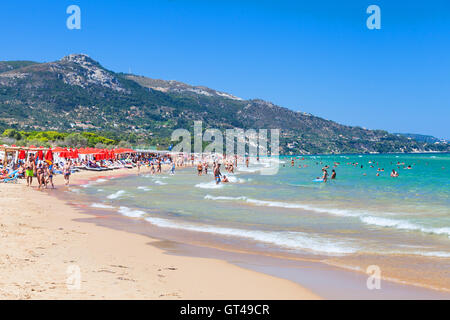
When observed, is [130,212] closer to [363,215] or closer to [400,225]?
[363,215]

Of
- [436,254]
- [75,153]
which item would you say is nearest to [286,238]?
[436,254]

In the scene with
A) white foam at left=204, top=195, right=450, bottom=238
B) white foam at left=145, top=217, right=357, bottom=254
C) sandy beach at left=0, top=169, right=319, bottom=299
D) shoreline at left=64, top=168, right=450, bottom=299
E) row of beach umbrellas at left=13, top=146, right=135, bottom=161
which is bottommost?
white foam at left=204, top=195, right=450, bottom=238

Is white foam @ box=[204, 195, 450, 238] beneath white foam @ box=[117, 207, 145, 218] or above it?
beneath

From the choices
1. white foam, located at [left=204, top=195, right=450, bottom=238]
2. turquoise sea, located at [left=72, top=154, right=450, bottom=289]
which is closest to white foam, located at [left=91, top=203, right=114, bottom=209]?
turquoise sea, located at [left=72, top=154, right=450, bottom=289]

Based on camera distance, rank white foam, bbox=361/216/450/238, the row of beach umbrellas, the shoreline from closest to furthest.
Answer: the shoreline → white foam, bbox=361/216/450/238 → the row of beach umbrellas

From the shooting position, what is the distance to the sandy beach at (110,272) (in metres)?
5.85

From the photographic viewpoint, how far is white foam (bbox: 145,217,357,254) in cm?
1005

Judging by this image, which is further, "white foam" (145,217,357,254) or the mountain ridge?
A: the mountain ridge

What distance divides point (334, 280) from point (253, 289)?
1637 millimetres

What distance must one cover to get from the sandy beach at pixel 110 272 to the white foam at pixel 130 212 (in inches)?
185

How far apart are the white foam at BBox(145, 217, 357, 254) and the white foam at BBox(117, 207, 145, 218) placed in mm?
1817

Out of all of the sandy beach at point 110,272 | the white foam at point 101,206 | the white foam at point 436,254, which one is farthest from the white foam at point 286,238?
the white foam at point 101,206

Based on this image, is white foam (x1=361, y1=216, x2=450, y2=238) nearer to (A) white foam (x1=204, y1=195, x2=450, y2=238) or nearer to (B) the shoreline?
(A) white foam (x1=204, y1=195, x2=450, y2=238)
